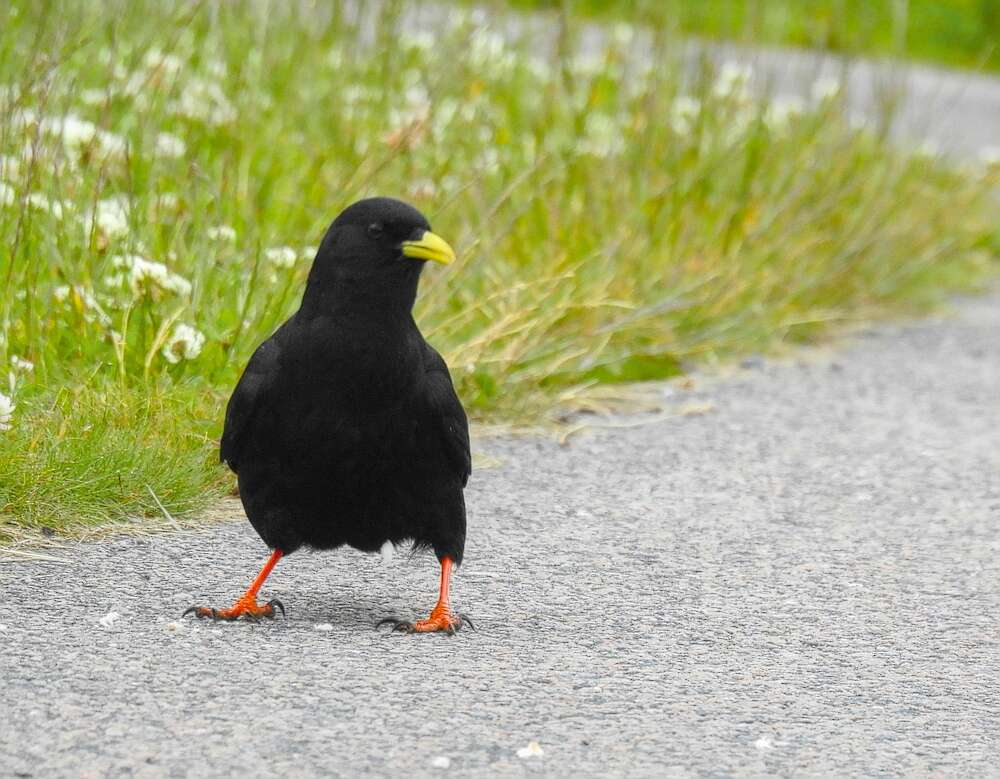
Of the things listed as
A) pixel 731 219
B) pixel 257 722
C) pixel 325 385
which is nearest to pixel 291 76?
pixel 731 219

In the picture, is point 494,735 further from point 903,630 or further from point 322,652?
point 903,630

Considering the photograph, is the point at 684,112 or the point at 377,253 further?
the point at 684,112

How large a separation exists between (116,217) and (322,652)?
2.06m

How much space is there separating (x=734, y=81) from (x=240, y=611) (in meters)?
4.70

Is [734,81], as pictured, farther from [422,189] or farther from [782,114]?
[422,189]

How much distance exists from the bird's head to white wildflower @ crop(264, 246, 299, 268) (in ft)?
4.89

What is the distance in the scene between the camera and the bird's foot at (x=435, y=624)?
3.70 metres

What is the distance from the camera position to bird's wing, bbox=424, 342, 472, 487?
12.3 feet

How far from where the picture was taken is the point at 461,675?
3.41m

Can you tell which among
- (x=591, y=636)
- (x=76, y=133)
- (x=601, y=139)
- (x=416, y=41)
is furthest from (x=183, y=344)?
(x=416, y=41)

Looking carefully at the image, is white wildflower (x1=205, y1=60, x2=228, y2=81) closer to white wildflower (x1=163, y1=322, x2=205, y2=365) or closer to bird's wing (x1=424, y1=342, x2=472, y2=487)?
white wildflower (x1=163, y1=322, x2=205, y2=365)

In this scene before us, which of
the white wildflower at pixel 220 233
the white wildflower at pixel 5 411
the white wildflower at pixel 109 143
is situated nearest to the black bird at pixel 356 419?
the white wildflower at pixel 5 411

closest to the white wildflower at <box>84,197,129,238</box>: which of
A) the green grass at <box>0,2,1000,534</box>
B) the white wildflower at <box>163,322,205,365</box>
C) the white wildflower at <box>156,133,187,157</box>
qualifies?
the green grass at <box>0,2,1000,534</box>

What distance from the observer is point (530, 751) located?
9.91 feet
